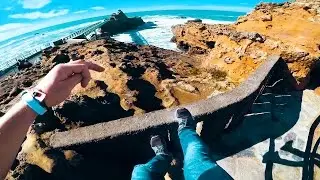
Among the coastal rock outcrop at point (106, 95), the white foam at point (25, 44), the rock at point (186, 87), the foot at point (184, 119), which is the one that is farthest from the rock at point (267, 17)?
the white foam at point (25, 44)

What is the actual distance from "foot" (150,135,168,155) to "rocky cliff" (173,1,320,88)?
3.38 meters

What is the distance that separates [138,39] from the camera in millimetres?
29109

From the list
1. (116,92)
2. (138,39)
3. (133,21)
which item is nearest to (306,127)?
(116,92)

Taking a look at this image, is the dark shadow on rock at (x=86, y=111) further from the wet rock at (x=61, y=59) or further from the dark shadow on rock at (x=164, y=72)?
the wet rock at (x=61, y=59)

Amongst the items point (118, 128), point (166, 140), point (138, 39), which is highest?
point (118, 128)

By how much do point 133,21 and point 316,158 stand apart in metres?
33.0

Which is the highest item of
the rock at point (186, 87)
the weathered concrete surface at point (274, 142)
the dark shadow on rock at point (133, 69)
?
the dark shadow on rock at point (133, 69)

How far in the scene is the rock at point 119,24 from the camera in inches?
1294

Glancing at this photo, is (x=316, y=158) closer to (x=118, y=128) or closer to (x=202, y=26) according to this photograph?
(x=118, y=128)

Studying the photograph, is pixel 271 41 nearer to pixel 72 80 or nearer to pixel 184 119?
pixel 184 119

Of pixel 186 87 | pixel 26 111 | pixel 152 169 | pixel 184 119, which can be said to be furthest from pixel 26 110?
pixel 186 87

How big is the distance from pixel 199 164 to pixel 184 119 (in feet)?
3.11

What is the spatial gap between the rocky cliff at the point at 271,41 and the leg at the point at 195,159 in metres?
3.38

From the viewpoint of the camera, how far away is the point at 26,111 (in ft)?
6.82
